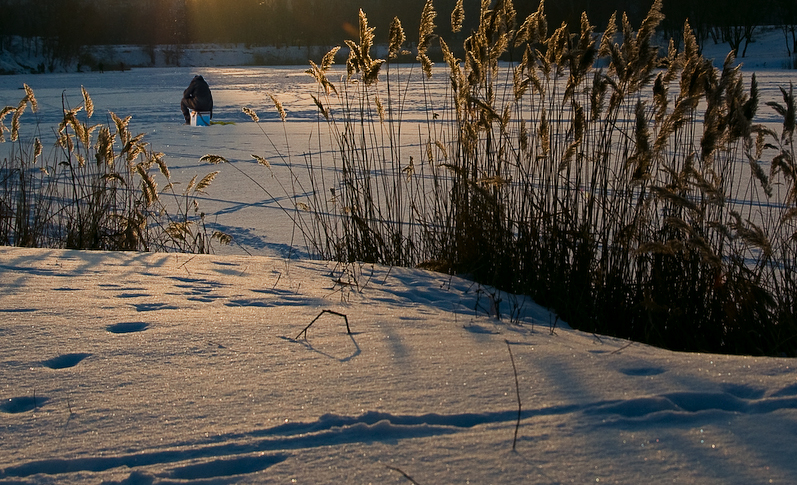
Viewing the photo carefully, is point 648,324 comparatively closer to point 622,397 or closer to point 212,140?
point 622,397

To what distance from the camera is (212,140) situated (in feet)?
27.1

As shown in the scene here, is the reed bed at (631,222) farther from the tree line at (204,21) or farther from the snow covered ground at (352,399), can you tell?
the tree line at (204,21)

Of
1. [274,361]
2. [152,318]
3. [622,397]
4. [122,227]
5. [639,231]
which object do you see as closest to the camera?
[622,397]

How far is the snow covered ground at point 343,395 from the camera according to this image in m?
1.00

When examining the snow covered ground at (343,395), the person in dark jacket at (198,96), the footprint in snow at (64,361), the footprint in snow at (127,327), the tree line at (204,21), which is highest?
the tree line at (204,21)

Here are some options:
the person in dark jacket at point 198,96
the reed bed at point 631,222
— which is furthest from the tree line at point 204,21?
the reed bed at point 631,222

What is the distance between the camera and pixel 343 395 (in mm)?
1234

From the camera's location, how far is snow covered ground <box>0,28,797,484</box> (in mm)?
997

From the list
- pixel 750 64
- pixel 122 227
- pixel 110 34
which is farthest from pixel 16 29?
pixel 122 227

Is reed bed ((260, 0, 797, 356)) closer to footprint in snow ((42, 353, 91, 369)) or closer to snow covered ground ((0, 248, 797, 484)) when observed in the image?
snow covered ground ((0, 248, 797, 484))

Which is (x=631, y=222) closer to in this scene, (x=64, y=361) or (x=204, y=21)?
(x=64, y=361)

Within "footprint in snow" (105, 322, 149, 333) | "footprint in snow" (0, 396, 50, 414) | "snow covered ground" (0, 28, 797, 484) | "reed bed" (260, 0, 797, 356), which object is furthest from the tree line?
"footprint in snow" (0, 396, 50, 414)

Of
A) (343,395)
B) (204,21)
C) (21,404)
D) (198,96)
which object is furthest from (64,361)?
(204,21)

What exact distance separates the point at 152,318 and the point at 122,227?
1.99m
